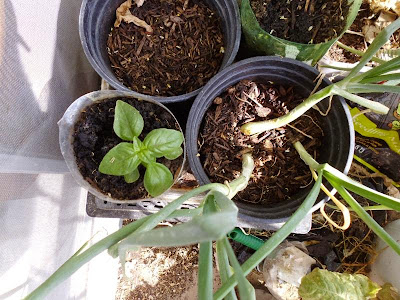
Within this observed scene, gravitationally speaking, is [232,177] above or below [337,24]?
below

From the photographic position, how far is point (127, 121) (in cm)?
69

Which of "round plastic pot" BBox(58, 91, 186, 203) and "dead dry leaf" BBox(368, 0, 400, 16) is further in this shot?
"dead dry leaf" BBox(368, 0, 400, 16)

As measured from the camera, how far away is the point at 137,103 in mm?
765

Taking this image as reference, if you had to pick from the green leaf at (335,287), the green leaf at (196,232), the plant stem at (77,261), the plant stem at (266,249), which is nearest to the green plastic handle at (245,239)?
the green leaf at (335,287)

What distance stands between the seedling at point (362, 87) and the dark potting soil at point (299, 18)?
195mm

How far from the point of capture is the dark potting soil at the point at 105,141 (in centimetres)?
75

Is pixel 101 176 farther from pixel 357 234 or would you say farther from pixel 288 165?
pixel 357 234

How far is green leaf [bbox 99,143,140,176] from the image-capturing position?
26.1 inches

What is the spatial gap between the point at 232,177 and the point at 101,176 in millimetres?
275

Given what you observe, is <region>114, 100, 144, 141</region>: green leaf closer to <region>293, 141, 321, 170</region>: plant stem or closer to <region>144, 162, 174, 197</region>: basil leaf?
<region>144, 162, 174, 197</region>: basil leaf

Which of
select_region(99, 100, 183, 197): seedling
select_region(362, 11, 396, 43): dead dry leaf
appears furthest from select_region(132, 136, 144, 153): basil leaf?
select_region(362, 11, 396, 43): dead dry leaf

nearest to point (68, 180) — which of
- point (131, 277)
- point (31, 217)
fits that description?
point (31, 217)

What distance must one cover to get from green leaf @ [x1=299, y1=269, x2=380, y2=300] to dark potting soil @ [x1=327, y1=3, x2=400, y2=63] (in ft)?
1.91

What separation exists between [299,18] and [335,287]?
673 millimetres
